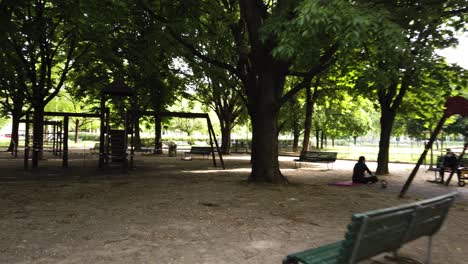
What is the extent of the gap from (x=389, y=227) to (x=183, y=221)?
427cm

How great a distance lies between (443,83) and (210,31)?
759cm

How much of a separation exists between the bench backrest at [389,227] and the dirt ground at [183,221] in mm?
878

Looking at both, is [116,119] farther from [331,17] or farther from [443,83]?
[331,17]

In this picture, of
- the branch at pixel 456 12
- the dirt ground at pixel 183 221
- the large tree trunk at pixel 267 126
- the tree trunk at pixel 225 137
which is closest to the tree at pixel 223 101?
the tree trunk at pixel 225 137

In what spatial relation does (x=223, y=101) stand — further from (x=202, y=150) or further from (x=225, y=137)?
(x=202, y=150)

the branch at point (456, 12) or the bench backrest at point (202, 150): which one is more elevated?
the branch at point (456, 12)

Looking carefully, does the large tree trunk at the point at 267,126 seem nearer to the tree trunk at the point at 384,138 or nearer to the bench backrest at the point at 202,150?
the tree trunk at the point at 384,138

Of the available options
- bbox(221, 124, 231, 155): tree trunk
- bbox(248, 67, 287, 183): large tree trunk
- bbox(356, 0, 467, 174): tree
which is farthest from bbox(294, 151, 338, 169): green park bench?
bbox(221, 124, 231, 155): tree trunk

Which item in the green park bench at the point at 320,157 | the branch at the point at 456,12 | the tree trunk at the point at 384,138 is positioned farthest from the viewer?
the green park bench at the point at 320,157

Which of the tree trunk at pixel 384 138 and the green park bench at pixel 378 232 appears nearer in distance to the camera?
the green park bench at pixel 378 232

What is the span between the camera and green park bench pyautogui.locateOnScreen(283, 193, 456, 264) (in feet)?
11.7

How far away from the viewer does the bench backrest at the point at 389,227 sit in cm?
357

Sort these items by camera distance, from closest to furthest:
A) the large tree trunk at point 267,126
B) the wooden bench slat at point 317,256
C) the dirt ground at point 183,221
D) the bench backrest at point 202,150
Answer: the wooden bench slat at point 317,256 < the dirt ground at point 183,221 < the large tree trunk at point 267,126 < the bench backrest at point 202,150

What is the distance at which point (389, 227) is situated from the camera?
3.96 meters
